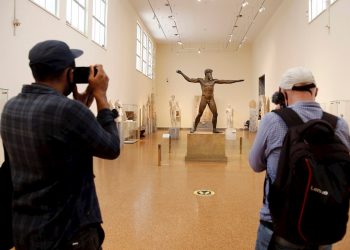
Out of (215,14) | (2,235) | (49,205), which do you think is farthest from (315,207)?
(215,14)

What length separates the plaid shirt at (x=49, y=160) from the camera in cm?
144

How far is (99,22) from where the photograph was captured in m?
13.7

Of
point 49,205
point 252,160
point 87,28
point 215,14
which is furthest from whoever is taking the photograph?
point 215,14

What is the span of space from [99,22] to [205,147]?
6.94 meters

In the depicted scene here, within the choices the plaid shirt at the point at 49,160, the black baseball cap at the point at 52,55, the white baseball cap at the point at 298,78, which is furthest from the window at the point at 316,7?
the plaid shirt at the point at 49,160

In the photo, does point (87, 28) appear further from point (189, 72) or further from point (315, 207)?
point (189, 72)

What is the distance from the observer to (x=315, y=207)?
154cm

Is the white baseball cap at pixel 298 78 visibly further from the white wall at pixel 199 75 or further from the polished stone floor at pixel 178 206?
the white wall at pixel 199 75

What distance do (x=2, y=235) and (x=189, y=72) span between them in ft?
91.6

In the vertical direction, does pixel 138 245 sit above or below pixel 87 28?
below

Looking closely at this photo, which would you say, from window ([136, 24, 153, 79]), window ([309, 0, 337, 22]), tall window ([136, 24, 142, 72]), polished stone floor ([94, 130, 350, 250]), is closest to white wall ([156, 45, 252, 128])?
window ([136, 24, 153, 79])

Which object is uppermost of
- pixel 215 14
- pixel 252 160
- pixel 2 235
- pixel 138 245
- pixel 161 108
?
pixel 215 14

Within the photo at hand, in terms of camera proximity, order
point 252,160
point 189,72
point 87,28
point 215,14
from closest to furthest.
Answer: point 252,160 < point 87,28 < point 215,14 < point 189,72

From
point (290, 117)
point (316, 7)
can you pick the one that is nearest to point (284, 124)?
point (290, 117)
